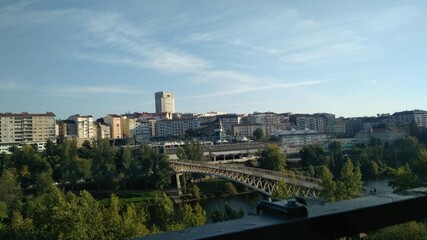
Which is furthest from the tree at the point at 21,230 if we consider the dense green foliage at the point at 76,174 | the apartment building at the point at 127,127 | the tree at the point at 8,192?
the apartment building at the point at 127,127

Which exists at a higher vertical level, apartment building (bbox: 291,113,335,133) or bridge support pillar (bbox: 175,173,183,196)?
apartment building (bbox: 291,113,335,133)

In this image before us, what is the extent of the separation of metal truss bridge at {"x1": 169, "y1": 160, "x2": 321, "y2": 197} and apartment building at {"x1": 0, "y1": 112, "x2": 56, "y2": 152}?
33553mm

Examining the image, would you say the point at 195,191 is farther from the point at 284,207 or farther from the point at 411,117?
the point at 411,117

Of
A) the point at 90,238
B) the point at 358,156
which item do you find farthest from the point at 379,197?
the point at 358,156

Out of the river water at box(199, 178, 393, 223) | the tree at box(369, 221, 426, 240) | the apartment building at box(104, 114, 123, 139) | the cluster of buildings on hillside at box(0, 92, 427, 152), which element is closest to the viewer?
the tree at box(369, 221, 426, 240)

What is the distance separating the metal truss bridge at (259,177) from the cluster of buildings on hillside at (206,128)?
69.9ft

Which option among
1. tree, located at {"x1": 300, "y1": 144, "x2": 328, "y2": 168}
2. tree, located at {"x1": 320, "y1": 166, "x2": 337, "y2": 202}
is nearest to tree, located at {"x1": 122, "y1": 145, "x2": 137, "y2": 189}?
tree, located at {"x1": 300, "y1": 144, "x2": 328, "y2": 168}

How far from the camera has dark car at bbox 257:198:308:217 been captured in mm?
1452

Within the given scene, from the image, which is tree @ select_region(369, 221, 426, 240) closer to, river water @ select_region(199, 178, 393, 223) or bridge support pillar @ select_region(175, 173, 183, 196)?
river water @ select_region(199, 178, 393, 223)

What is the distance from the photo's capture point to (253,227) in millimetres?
1366

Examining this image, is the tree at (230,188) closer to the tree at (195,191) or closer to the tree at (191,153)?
the tree at (195,191)

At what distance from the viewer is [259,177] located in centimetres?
2606

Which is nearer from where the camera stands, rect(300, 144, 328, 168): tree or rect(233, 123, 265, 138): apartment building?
rect(300, 144, 328, 168): tree

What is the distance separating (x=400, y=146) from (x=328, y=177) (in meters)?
30.2
